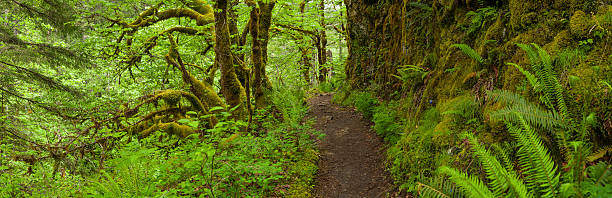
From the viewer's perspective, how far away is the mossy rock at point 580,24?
115 inches

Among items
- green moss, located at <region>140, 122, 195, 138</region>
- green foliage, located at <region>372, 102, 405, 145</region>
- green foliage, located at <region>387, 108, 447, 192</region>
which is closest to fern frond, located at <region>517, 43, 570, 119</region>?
green foliage, located at <region>387, 108, 447, 192</region>

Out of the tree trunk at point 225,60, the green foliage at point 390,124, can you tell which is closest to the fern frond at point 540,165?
the green foliage at point 390,124

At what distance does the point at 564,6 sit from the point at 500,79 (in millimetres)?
1096

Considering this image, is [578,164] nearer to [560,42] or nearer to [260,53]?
[560,42]

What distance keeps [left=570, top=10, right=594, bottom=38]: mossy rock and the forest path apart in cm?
320

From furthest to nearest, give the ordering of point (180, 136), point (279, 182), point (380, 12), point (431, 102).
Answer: point (380, 12), point (180, 136), point (431, 102), point (279, 182)

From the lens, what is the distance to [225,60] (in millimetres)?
6914

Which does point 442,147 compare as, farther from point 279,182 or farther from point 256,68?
point 256,68

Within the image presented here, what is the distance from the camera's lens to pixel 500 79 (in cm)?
390

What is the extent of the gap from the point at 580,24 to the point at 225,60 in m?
6.42

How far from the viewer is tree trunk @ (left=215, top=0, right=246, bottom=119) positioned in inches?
249

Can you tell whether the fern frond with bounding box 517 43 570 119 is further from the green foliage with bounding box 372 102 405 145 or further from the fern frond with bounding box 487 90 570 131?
the green foliage with bounding box 372 102 405 145

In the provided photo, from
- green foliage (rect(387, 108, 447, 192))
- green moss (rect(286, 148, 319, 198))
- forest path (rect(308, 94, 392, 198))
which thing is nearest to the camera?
green foliage (rect(387, 108, 447, 192))

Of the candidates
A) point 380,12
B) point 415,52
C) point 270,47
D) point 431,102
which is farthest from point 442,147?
point 270,47
